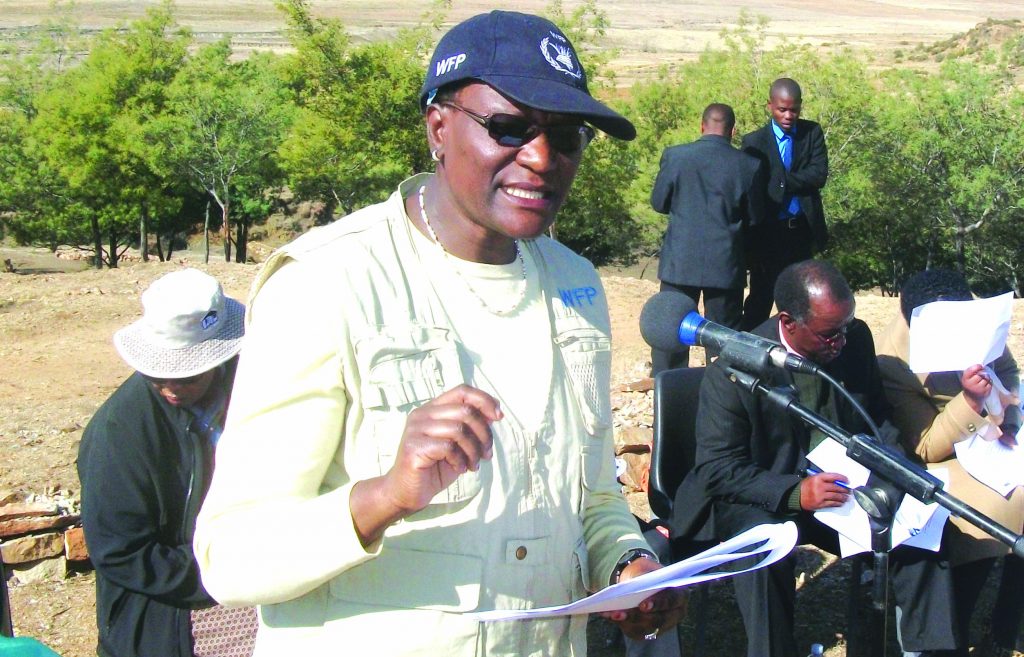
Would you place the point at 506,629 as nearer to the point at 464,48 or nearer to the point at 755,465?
the point at 464,48

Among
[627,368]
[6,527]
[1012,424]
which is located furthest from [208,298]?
[627,368]

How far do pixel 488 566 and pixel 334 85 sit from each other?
21.5 m

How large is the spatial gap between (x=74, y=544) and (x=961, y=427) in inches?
150

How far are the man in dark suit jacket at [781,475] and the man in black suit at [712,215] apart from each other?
270 centimetres

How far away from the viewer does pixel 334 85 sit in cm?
2223

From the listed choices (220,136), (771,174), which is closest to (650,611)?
(771,174)

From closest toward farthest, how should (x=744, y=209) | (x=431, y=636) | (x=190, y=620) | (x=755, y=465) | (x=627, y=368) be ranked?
(x=431, y=636)
(x=190, y=620)
(x=755, y=465)
(x=744, y=209)
(x=627, y=368)

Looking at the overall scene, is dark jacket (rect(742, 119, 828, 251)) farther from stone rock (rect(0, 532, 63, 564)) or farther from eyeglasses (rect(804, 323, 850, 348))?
stone rock (rect(0, 532, 63, 564))

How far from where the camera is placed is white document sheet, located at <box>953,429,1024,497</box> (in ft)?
13.8

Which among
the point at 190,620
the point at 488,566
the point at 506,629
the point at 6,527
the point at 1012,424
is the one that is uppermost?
the point at 488,566

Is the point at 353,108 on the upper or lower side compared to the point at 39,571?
upper

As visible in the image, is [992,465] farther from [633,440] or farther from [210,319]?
[210,319]

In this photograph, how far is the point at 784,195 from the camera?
24.9 feet

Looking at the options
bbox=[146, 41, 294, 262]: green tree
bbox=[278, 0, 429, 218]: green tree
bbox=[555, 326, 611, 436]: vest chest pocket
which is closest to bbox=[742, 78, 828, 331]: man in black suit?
bbox=[555, 326, 611, 436]: vest chest pocket
